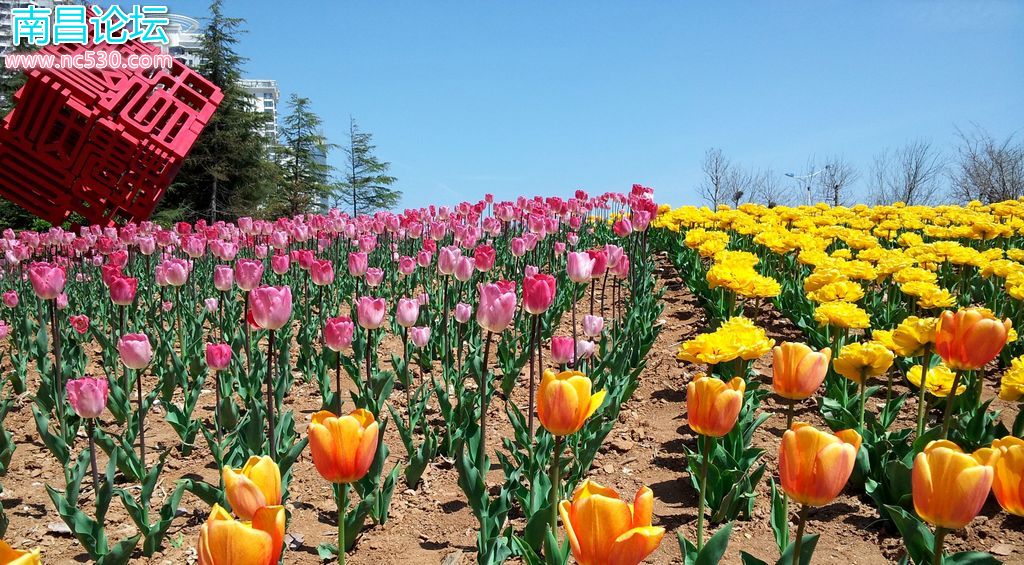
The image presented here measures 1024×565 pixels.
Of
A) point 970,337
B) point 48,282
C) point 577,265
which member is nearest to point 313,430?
point 970,337

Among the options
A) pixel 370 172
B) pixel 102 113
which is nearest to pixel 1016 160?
pixel 102 113

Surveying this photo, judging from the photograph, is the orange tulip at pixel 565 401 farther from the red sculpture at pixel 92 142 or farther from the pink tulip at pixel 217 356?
the red sculpture at pixel 92 142

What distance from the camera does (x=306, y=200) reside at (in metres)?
34.6

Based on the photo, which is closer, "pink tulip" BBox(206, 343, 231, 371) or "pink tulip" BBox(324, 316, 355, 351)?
"pink tulip" BBox(324, 316, 355, 351)

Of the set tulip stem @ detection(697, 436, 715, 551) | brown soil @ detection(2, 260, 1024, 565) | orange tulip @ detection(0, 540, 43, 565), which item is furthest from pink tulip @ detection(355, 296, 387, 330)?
orange tulip @ detection(0, 540, 43, 565)

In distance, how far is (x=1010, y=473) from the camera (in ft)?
4.33

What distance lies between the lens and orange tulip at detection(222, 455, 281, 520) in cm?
128

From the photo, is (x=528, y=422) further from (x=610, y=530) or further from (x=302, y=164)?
(x=302, y=164)

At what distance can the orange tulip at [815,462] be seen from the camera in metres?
1.31

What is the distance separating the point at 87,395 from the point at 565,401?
202cm

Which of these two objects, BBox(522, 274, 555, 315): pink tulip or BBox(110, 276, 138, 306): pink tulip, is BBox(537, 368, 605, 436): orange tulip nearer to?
BBox(522, 274, 555, 315): pink tulip

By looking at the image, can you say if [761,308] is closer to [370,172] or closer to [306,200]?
[306,200]

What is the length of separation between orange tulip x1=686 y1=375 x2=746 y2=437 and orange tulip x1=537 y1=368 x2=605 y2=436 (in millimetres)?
261

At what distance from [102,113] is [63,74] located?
1038 millimetres
